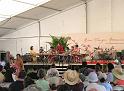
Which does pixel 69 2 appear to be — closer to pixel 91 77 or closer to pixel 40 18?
pixel 40 18

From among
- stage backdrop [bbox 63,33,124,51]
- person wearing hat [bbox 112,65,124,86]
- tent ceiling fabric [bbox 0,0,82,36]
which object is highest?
tent ceiling fabric [bbox 0,0,82,36]

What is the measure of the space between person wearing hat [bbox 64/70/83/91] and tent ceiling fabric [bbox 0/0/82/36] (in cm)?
979

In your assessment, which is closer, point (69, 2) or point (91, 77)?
point (91, 77)

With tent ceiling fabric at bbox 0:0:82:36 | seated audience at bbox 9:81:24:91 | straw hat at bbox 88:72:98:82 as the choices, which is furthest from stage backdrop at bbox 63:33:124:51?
seated audience at bbox 9:81:24:91

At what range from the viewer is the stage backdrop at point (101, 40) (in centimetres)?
1559

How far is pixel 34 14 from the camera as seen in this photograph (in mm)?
17141

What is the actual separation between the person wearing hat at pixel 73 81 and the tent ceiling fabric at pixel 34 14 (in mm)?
9789

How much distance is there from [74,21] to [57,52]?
6524 mm

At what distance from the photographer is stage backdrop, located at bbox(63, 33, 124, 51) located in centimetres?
1559

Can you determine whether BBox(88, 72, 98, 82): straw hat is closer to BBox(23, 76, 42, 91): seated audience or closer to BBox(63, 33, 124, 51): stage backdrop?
BBox(23, 76, 42, 91): seated audience

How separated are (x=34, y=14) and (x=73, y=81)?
11736 mm

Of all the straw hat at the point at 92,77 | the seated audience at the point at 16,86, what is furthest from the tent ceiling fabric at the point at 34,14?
the seated audience at the point at 16,86

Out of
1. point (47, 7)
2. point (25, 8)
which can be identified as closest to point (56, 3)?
point (47, 7)

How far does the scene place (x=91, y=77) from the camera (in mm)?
6117
